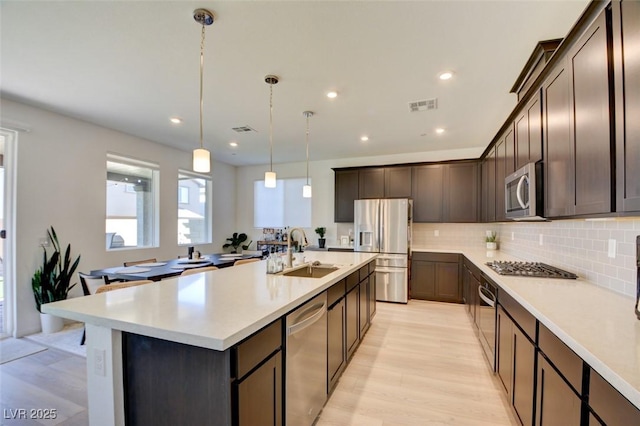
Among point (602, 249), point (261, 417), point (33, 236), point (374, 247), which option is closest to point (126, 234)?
point (33, 236)

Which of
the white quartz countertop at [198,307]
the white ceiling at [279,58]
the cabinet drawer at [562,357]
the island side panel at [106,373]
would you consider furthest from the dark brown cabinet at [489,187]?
the island side panel at [106,373]

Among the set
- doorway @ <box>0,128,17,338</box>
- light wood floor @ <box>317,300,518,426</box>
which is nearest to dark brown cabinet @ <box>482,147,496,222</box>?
light wood floor @ <box>317,300,518,426</box>

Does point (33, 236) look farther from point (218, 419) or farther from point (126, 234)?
point (218, 419)

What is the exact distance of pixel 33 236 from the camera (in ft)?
11.6

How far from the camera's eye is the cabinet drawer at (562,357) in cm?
114

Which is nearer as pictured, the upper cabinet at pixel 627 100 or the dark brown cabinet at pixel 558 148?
the upper cabinet at pixel 627 100

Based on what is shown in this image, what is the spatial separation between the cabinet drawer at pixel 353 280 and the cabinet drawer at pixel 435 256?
238 centimetres

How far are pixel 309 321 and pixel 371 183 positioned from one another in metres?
4.21

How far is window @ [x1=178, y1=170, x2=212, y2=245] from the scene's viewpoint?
5.88m

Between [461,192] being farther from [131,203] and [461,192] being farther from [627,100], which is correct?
[131,203]

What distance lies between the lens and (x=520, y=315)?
1.82 metres

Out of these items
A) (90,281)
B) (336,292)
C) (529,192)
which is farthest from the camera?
→ (90,281)

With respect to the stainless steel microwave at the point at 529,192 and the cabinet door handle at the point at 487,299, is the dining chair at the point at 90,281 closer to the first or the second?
the cabinet door handle at the point at 487,299

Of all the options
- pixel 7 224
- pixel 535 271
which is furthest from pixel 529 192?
pixel 7 224
